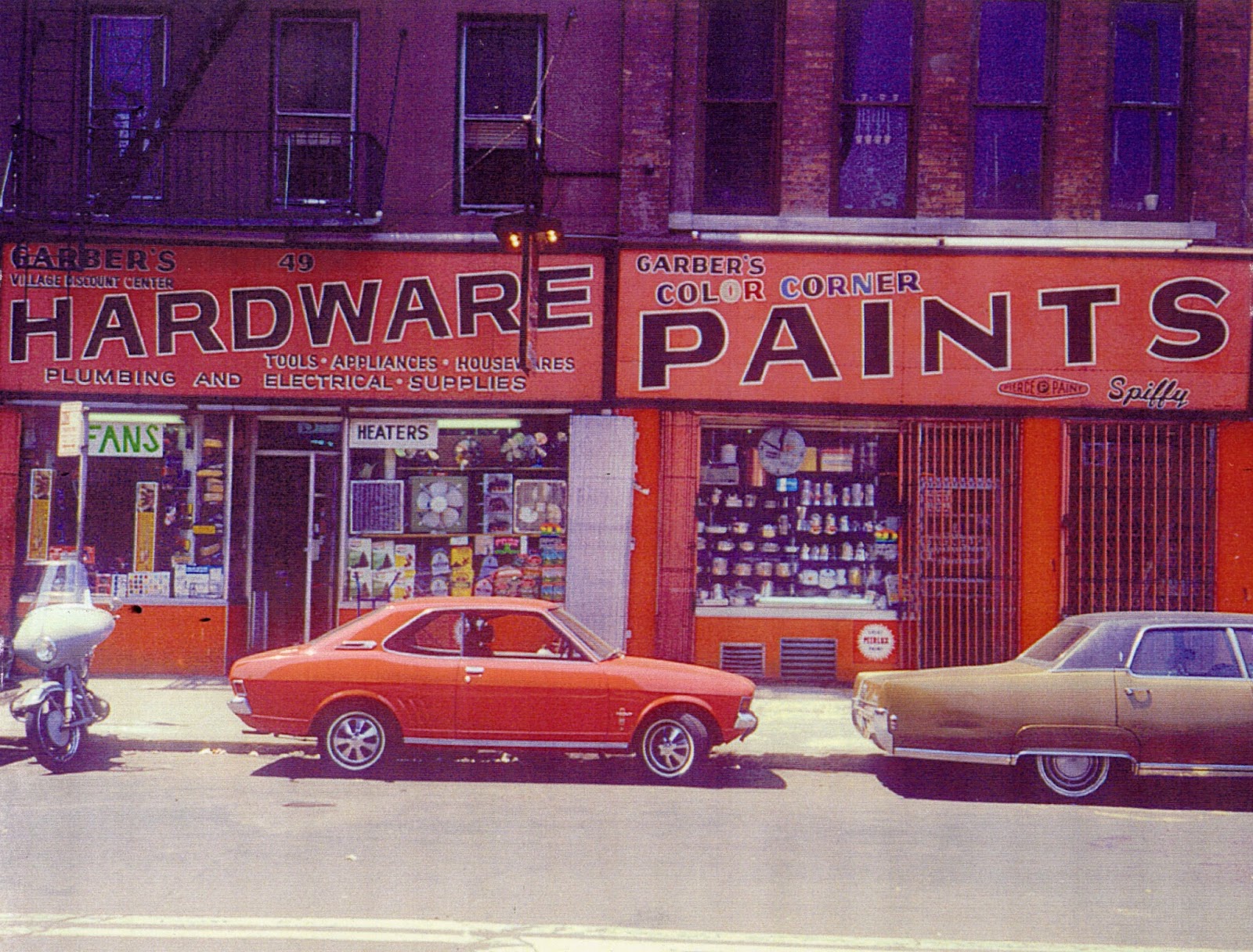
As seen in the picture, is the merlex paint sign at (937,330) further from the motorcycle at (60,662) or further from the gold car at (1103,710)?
the motorcycle at (60,662)

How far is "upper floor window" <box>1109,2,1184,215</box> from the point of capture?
13.9 m

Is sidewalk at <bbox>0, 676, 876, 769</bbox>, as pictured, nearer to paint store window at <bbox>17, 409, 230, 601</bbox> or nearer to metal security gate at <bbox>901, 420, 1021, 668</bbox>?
paint store window at <bbox>17, 409, 230, 601</bbox>

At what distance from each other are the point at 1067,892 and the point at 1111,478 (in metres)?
8.28

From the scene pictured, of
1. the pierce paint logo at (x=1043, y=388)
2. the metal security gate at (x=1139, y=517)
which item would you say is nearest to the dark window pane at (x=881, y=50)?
the pierce paint logo at (x=1043, y=388)

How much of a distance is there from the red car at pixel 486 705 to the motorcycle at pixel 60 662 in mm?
1427

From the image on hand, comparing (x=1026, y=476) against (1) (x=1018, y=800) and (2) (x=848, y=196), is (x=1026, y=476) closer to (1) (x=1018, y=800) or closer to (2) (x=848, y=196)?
(2) (x=848, y=196)

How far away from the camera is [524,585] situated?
13.8 meters

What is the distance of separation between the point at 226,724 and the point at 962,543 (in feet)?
28.0

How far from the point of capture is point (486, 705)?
909 cm

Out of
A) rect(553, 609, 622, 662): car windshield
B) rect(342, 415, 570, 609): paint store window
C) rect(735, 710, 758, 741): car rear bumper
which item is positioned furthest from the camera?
rect(342, 415, 570, 609): paint store window

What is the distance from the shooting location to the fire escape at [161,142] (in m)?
13.5

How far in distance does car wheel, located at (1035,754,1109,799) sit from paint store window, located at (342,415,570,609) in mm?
6593

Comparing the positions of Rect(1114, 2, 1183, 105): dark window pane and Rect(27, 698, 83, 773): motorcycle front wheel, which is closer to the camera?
Rect(27, 698, 83, 773): motorcycle front wheel

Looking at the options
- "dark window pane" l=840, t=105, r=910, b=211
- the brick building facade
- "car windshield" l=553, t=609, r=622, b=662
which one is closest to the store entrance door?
the brick building facade
